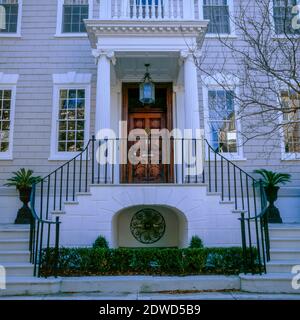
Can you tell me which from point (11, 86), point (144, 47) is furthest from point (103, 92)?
point (11, 86)

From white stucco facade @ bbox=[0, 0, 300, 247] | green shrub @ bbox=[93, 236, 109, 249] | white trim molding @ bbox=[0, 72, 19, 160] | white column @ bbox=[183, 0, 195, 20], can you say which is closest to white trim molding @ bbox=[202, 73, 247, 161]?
white stucco facade @ bbox=[0, 0, 300, 247]

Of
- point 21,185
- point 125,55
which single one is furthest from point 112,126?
point 21,185

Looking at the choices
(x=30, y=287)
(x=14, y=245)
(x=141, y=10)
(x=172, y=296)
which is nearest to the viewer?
(x=172, y=296)

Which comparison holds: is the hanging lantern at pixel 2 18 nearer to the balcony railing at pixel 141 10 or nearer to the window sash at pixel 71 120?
the window sash at pixel 71 120

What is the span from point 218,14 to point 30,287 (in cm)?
961

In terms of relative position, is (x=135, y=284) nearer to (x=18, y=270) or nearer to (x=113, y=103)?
(x=18, y=270)

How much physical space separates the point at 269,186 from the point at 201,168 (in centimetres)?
219

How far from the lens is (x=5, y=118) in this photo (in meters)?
10.1

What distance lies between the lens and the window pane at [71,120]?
9.98 m

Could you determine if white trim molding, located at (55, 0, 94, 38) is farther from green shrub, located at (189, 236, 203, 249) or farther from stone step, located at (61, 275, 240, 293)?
stone step, located at (61, 275, 240, 293)

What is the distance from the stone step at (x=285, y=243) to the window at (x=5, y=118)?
763cm

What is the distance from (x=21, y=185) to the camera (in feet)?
29.7

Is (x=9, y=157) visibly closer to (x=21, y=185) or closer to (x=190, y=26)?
(x=21, y=185)

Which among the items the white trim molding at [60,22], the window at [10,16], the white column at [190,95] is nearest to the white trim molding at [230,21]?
the white column at [190,95]
